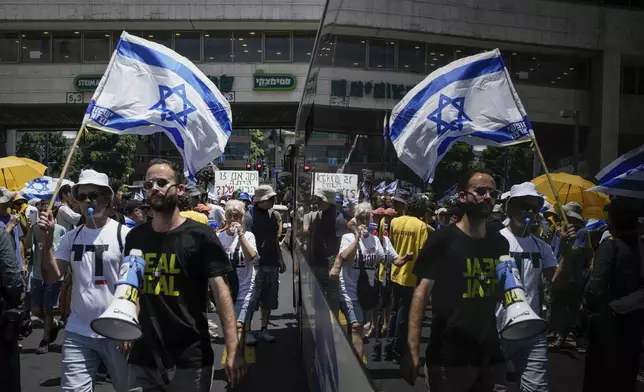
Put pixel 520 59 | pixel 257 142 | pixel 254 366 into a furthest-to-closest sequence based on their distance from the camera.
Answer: pixel 257 142, pixel 254 366, pixel 520 59

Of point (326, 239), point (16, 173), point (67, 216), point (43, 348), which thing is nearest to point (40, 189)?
point (16, 173)

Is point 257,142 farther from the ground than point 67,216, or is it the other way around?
point 257,142

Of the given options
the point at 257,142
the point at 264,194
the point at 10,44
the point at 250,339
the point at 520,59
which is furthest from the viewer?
the point at 257,142

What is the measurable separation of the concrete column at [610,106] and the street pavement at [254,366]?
685 centimetres

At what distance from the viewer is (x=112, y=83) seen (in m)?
5.93

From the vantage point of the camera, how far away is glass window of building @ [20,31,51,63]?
32938 mm

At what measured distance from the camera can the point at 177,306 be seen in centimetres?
422

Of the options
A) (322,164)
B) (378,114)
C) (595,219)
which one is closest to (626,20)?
(595,219)

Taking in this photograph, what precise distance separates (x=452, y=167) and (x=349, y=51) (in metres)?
1.40

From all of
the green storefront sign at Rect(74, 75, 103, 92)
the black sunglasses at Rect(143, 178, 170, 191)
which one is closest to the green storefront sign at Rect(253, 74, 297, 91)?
the green storefront sign at Rect(74, 75, 103, 92)

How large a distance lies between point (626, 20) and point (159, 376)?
11.7 ft

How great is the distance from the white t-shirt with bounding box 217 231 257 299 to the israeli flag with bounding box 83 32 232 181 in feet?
10.2

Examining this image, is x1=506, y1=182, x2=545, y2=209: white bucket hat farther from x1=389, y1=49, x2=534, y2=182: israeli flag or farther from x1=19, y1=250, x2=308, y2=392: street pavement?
x1=19, y1=250, x2=308, y2=392: street pavement

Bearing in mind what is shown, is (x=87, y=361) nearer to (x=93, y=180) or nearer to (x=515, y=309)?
(x=93, y=180)
